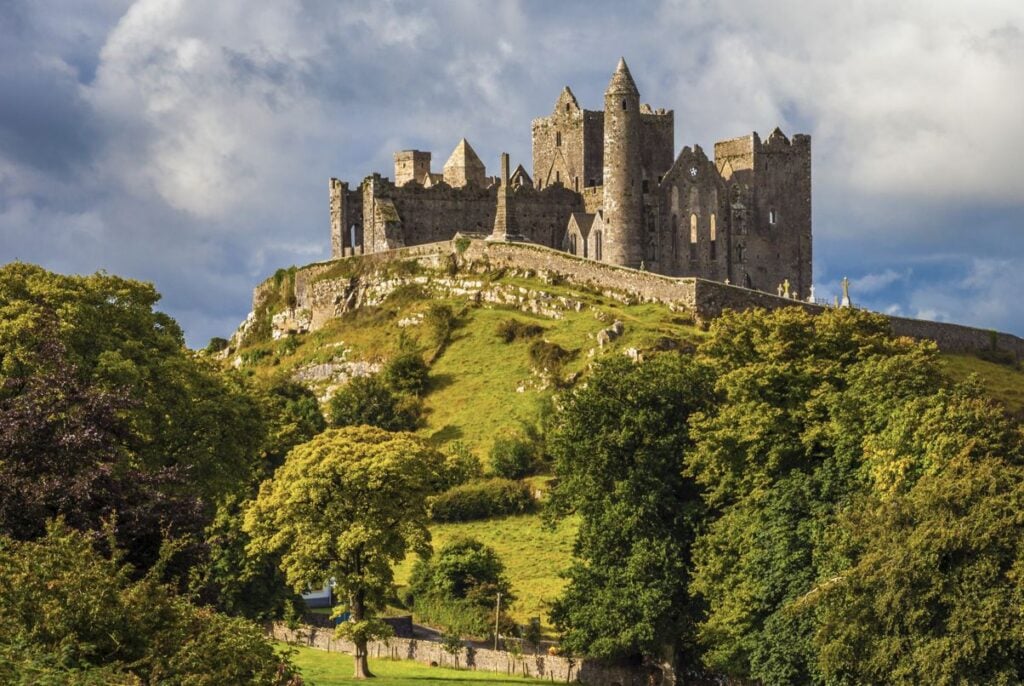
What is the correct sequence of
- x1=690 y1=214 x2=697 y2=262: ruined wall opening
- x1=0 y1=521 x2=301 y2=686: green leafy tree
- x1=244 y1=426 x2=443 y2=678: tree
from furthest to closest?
x1=690 y1=214 x2=697 y2=262: ruined wall opening, x1=244 y1=426 x2=443 y2=678: tree, x1=0 y1=521 x2=301 y2=686: green leafy tree

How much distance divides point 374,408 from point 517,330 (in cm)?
936

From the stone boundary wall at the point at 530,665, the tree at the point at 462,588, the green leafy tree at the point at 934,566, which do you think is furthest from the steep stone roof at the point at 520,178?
the green leafy tree at the point at 934,566

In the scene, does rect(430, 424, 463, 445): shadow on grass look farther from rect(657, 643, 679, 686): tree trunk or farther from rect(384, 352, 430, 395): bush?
rect(657, 643, 679, 686): tree trunk

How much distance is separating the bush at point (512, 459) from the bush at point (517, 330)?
10.8 m

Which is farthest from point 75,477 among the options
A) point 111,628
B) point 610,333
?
point 610,333

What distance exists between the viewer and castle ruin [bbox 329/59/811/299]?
4080 inches

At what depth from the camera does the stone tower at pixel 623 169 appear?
10300 cm

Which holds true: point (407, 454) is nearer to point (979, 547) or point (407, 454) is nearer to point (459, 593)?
point (459, 593)

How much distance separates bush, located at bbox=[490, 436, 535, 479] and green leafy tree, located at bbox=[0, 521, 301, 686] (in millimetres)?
51623

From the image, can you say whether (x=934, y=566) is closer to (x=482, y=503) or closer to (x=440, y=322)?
(x=482, y=503)

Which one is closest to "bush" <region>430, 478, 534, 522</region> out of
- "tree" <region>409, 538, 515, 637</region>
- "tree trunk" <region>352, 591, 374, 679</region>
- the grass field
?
"tree" <region>409, 538, 515, 637</region>

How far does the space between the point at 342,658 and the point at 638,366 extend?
15.5m

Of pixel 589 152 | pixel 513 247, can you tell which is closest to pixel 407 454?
pixel 513 247

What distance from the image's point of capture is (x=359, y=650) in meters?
60.2
